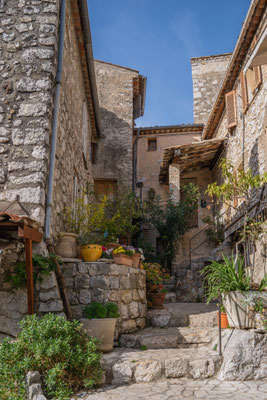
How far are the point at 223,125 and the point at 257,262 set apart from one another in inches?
245

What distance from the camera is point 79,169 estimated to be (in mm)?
8383

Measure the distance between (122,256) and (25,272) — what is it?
6.08 feet

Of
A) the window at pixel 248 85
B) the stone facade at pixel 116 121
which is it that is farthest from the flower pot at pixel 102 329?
the stone facade at pixel 116 121

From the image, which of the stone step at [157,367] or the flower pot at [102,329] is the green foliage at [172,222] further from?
the stone step at [157,367]

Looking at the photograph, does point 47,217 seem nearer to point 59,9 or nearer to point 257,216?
point 59,9

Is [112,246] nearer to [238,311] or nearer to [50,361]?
[238,311]

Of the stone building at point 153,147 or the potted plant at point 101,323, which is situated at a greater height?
the stone building at point 153,147

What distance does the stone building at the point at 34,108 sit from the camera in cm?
511

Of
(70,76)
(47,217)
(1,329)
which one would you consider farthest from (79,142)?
(1,329)

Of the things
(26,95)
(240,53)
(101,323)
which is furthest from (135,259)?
(240,53)

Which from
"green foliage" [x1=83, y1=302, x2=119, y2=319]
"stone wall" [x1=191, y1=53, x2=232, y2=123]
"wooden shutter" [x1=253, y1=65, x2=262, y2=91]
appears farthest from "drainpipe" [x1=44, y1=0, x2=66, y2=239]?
"stone wall" [x1=191, y1=53, x2=232, y2=123]

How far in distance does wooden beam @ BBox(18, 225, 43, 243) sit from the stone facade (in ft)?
30.2

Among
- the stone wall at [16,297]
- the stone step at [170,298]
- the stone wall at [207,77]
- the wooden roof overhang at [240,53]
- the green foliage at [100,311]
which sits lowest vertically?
the stone step at [170,298]

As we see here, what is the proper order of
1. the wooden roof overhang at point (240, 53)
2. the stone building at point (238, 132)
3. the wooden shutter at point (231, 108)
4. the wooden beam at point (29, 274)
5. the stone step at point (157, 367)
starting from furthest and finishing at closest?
1. the wooden shutter at point (231, 108)
2. the wooden roof overhang at point (240, 53)
3. the stone building at point (238, 132)
4. the wooden beam at point (29, 274)
5. the stone step at point (157, 367)
